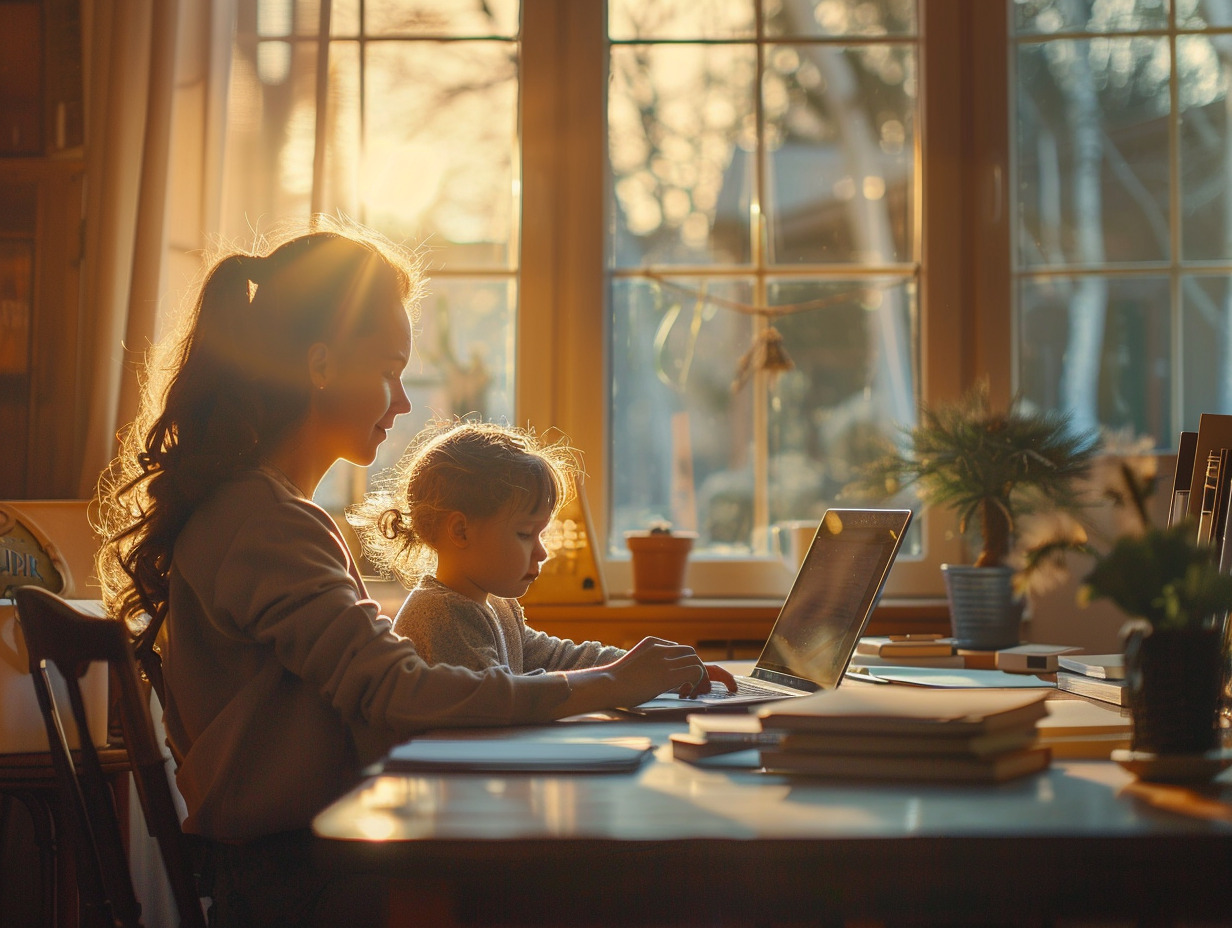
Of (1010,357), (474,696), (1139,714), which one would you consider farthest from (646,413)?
(1139,714)

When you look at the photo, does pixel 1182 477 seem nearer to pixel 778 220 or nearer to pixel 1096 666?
pixel 1096 666

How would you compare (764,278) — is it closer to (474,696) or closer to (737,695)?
(737,695)

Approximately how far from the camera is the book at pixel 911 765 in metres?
0.84

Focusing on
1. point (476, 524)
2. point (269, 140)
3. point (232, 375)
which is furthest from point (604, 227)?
point (232, 375)

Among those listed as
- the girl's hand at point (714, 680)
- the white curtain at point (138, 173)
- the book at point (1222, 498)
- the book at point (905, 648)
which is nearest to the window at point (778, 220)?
the white curtain at point (138, 173)

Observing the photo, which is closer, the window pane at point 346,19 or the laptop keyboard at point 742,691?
the laptop keyboard at point 742,691

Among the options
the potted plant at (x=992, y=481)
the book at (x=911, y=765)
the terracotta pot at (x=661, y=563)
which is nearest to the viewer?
the book at (x=911, y=765)

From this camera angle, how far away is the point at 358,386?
1347mm

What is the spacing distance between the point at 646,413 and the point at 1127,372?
108cm

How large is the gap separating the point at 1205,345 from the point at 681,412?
3.90 ft

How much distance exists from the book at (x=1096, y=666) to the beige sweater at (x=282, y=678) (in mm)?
722

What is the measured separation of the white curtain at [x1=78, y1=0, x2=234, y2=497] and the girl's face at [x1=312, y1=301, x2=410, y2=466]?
102 centimetres

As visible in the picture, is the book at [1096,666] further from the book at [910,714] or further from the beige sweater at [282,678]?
the beige sweater at [282,678]

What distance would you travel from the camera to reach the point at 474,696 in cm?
109
